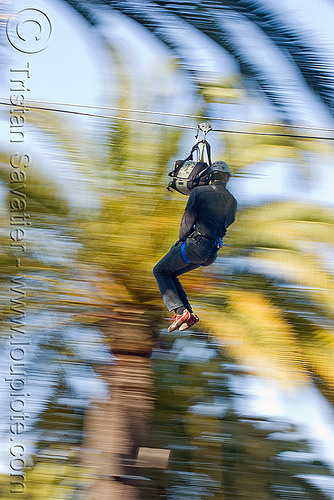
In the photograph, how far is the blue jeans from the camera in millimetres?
4098

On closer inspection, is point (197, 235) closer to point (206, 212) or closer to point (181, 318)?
point (206, 212)

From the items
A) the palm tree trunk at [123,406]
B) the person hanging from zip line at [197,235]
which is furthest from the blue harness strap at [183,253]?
the palm tree trunk at [123,406]

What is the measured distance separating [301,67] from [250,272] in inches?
69.6

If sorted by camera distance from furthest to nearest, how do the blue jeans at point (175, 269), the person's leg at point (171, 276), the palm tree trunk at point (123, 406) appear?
the palm tree trunk at point (123, 406) → the person's leg at point (171, 276) → the blue jeans at point (175, 269)

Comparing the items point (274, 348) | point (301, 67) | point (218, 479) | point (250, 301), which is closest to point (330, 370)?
point (274, 348)

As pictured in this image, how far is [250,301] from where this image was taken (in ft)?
15.5

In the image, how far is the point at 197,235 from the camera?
407cm

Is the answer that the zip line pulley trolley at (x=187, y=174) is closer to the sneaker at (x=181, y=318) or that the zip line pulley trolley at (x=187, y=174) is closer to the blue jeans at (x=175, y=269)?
the blue jeans at (x=175, y=269)

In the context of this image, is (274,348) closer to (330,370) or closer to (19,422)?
(330,370)

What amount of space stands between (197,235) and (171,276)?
0.42m

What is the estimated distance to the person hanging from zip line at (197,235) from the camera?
3982 millimetres

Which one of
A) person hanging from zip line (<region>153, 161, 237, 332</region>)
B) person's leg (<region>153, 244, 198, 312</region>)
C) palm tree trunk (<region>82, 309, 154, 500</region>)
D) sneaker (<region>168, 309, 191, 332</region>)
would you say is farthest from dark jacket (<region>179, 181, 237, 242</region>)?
palm tree trunk (<region>82, 309, 154, 500</region>)

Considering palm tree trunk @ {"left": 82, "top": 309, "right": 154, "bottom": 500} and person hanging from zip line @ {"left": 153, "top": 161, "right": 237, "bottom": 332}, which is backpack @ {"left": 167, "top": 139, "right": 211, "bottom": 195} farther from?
palm tree trunk @ {"left": 82, "top": 309, "right": 154, "bottom": 500}

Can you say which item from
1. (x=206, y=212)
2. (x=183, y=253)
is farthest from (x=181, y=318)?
(x=206, y=212)
